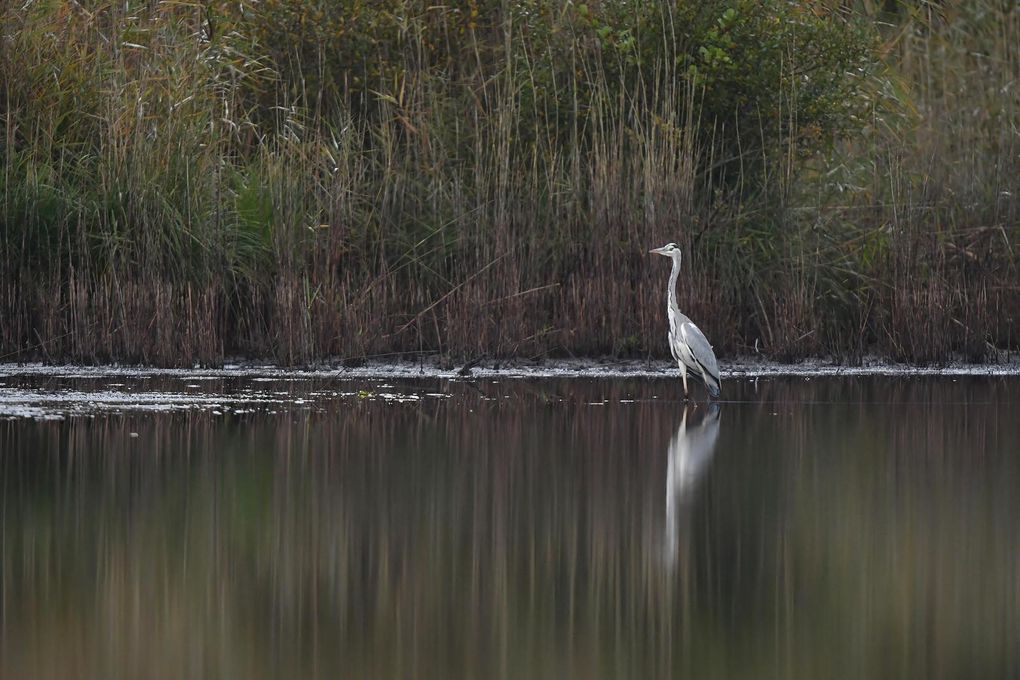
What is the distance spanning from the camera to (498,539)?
5.31 meters

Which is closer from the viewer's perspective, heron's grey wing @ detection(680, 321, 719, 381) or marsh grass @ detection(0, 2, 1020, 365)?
heron's grey wing @ detection(680, 321, 719, 381)

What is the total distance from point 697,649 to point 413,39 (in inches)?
358

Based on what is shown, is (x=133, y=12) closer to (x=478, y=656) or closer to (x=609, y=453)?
(x=609, y=453)

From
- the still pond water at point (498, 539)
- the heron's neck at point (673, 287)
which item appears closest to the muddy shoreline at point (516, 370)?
the heron's neck at point (673, 287)

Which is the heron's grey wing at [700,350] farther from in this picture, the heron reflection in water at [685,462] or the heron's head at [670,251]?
the heron's head at [670,251]

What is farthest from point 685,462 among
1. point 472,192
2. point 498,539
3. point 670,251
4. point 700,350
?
point 472,192

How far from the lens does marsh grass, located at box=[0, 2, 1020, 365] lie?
427 inches

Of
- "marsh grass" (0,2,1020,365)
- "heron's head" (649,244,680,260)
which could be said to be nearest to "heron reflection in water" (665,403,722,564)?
"heron's head" (649,244,680,260)

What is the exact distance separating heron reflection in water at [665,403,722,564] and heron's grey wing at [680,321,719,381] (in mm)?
254

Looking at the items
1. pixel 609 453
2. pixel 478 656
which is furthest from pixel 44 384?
pixel 478 656

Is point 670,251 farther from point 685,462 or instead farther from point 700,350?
point 685,462

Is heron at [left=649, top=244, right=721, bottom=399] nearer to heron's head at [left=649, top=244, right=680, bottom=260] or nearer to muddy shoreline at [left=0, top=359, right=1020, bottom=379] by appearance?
heron's head at [left=649, top=244, right=680, bottom=260]

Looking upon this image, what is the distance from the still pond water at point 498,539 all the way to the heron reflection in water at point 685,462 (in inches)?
1.0

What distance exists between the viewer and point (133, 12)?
1302 cm
